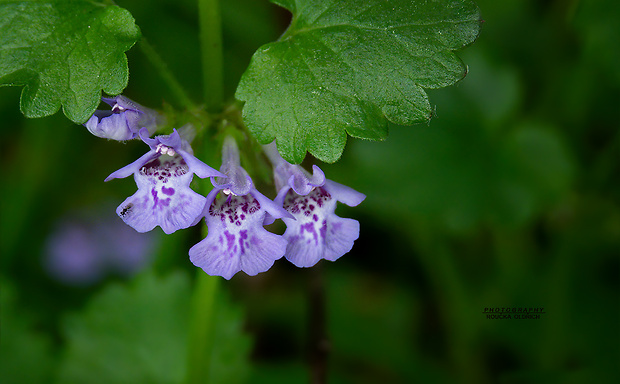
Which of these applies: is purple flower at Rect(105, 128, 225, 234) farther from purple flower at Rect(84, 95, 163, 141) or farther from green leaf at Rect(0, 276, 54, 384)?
green leaf at Rect(0, 276, 54, 384)

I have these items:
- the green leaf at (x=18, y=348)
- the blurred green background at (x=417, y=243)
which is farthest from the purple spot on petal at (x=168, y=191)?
the green leaf at (x=18, y=348)

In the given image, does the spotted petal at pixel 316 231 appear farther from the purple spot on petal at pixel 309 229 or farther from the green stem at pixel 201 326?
the green stem at pixel 201 326

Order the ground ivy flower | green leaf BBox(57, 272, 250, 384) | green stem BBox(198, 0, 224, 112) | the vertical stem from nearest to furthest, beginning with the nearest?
the ground ivy flower, green stem BBox(198, 0, 224, 112), the vertical stem, green leaf BBox(57, 272, 250, 384)

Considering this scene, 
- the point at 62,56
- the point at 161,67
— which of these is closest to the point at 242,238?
the point at 161,67

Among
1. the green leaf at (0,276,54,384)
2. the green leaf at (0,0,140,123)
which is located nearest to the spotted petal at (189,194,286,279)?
the green leaf at (0,0,140,123)

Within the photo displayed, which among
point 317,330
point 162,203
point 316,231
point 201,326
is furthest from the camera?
point 317,330

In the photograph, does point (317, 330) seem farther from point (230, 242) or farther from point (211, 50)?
point (211, 50)
